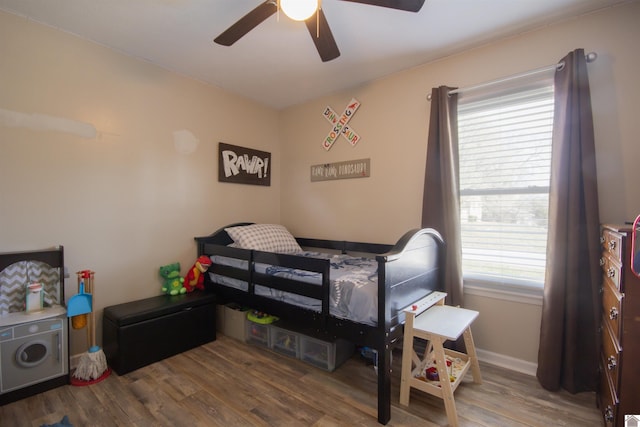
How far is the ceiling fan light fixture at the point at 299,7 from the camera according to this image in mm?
1238

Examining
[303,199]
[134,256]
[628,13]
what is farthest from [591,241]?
[134,256]

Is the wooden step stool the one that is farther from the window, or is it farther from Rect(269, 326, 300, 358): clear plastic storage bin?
Rect(269, 326, 300, 358): clear plastic storage bin

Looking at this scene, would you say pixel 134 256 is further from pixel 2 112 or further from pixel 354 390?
pixel 354 390

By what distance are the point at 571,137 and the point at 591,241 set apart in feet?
2.12

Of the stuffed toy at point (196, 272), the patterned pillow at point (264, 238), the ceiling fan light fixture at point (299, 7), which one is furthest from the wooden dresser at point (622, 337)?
the stuffed toy at point (196, 272)

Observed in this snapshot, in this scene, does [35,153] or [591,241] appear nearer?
[591,241]

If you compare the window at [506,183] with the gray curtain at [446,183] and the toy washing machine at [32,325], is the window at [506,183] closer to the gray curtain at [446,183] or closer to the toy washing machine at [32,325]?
the gray curtain at [446,183]

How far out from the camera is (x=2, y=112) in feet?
6.06

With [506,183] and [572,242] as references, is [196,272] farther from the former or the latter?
[572,242]

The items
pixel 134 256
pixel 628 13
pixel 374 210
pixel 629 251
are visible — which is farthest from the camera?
pixel 374 210

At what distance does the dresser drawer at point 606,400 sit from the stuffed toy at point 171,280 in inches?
112

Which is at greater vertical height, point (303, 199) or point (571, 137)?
point (571, 137)

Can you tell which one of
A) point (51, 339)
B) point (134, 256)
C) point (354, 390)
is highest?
point (134, 256)

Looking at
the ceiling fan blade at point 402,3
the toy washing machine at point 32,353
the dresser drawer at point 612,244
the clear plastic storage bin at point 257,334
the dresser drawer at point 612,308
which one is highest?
the ceiling fan blade at point 402,3
